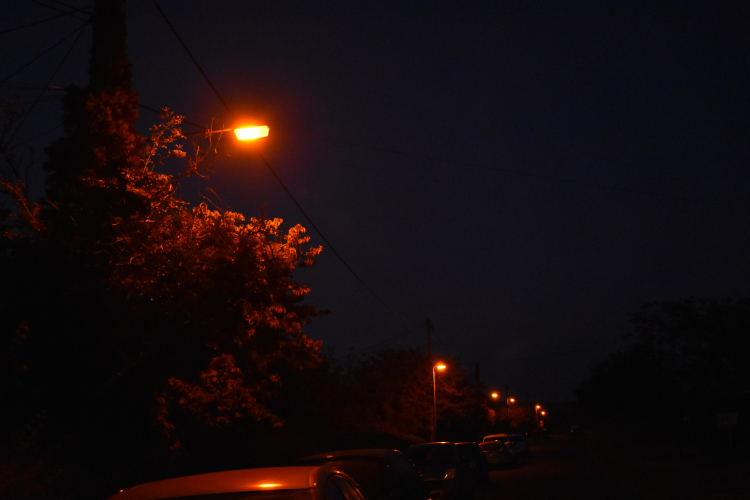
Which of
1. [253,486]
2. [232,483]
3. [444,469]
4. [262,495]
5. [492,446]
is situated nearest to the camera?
[262,495]

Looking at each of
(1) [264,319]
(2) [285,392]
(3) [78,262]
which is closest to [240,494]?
(1) [264,319]

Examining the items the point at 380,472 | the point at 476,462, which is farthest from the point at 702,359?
the point at 380,472

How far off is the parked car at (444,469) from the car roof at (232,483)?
30.5 ft

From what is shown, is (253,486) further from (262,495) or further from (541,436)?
(541,436)

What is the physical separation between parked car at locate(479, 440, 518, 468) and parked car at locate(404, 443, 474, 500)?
1453 centimetres

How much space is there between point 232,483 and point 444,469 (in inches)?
415

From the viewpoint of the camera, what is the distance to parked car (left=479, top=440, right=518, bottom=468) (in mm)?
28781

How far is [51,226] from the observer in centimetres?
1196

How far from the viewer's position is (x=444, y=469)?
543 inches

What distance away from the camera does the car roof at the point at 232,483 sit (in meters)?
3.93

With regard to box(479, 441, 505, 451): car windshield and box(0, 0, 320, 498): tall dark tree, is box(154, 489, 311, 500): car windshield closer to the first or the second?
box(0, 0, 320, 498): tall dark tree

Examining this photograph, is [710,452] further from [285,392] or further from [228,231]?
[228,231]

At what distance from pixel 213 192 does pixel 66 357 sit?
441 cm

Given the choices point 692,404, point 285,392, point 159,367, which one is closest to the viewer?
point 159,367
